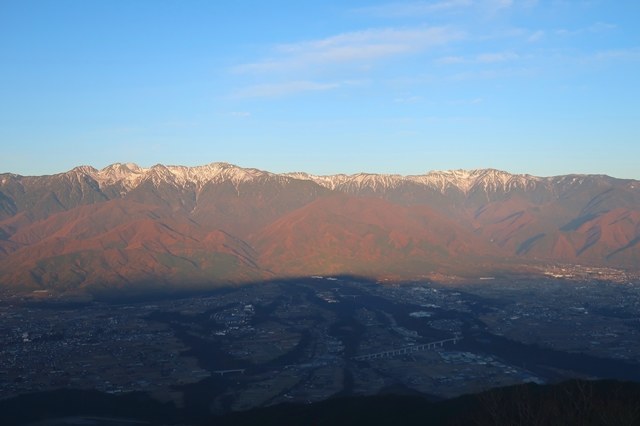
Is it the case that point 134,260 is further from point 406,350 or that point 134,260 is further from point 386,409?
point 386,409

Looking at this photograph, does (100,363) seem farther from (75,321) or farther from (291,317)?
(291,317)

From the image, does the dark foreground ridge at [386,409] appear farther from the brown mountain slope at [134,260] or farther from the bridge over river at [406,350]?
the brown mountain slope at [134,260]

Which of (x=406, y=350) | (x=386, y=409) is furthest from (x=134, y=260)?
(x=386, y=409)

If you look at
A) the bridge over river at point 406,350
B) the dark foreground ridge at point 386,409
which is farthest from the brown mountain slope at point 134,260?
the dark foreground ridge at point 386,409

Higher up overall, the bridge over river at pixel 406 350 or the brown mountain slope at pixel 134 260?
the brown mountain slope at pixel 134 260

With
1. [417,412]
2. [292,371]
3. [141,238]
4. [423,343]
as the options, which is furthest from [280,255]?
[417,412]

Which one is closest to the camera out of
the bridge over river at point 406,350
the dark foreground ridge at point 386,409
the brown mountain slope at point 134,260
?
the dark foreground ridge at point 386,409

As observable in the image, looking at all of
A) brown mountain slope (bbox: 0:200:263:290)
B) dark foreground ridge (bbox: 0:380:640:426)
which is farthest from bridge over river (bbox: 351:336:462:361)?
brown mountain slope (bbox: 0:200:263:290)

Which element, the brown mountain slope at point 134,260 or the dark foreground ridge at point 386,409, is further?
the brown mountain slope at point 134,260

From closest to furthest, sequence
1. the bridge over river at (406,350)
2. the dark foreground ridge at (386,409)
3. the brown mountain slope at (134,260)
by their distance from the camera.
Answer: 1. the dark foreground ridge at (386,409)
2. the bridge over river at (406,350)
3. the brown mountain slope at (134,260)

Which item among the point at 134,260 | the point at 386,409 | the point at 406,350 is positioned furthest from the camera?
the point at 134,260
